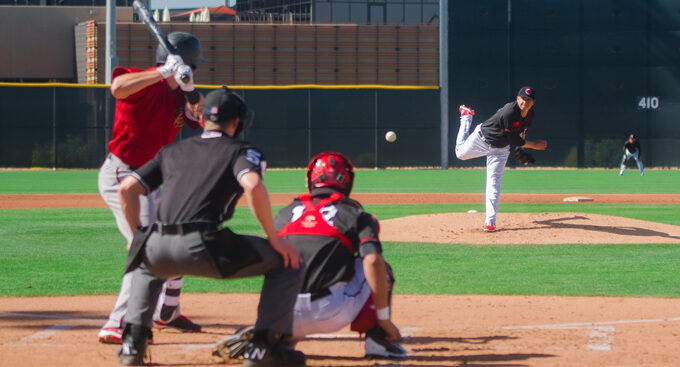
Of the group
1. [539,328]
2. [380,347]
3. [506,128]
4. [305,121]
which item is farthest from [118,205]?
[305,121]

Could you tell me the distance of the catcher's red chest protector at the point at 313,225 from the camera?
4.71 meters

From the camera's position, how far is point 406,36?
40531 mm

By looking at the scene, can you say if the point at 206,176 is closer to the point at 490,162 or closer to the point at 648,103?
the point at 490,162

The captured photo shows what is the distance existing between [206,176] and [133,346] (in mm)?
1058

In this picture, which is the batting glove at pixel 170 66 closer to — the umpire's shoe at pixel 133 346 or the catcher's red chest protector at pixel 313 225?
the catcher's red chest protector at pixel 313 225

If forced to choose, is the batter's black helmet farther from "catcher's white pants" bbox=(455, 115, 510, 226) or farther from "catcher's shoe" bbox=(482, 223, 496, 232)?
"catcher's shoe" bbox=(482, 223, 496, 232)

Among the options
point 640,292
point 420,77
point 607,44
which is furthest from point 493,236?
point 420,77

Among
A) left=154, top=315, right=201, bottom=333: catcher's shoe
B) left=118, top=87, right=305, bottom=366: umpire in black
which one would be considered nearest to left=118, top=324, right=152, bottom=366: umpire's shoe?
left=118, top=87, right=305, bottom=366: umpire in black

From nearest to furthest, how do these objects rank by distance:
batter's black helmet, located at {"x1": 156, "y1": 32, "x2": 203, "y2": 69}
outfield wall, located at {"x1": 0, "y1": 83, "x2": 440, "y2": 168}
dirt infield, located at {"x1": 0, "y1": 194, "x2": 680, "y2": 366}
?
dirt infield, located at {"x1": 0, "y1": 194, "x2": 680, "y2": 366} → batter's black helmet, located at {"x1": 156, "y1": 32, "x2": 203, "y2": 69} → outfield wall, located at {"x1": 0, "y1": 83, "x2": 440, "y2": 168}

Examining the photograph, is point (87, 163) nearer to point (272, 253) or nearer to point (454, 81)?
point (454, 81)

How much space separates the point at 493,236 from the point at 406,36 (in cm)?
3010

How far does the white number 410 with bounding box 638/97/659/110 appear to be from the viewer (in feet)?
110

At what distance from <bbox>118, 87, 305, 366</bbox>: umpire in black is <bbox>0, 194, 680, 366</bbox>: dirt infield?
16.9 inches

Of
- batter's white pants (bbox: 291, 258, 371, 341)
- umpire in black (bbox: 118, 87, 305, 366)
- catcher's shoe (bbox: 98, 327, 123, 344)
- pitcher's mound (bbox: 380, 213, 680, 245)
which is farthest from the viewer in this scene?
pitcher's mound (bbox: 380, 213, 680, 245)
